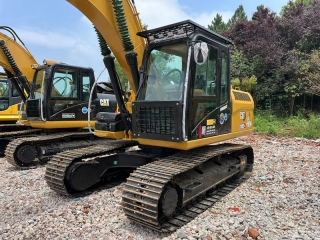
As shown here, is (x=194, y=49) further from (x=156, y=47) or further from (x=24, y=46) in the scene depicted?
(x=24, y=46)

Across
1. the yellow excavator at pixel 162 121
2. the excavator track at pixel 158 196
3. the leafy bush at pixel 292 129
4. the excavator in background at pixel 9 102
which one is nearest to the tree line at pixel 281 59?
the leafy bush at pixel 292 129

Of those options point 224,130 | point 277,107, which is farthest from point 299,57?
point 224,130

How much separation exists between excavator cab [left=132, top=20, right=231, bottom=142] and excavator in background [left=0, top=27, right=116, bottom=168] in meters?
3.44

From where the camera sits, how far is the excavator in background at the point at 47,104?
23.4 feet

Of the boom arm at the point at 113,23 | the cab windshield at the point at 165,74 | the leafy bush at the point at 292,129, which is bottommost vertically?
the leafy bush at the point at 292,129

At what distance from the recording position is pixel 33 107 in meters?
7.42

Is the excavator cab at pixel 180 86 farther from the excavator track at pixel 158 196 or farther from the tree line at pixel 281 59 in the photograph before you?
the tree line at pixel 281 59

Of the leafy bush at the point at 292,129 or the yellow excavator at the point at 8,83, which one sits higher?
the yellow excavator at the point at 8,83

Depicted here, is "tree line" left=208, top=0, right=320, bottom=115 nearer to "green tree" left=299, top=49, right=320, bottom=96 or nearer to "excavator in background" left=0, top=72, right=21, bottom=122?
"green tree" left=299, top=49, right=320, bottom=96

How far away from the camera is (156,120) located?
13.2ft

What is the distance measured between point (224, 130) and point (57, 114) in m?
4.42

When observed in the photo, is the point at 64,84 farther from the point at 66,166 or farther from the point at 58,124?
the point at 66,166

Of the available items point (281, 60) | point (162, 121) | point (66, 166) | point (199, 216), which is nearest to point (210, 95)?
point (162, 121)

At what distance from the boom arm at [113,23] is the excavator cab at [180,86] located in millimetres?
212
